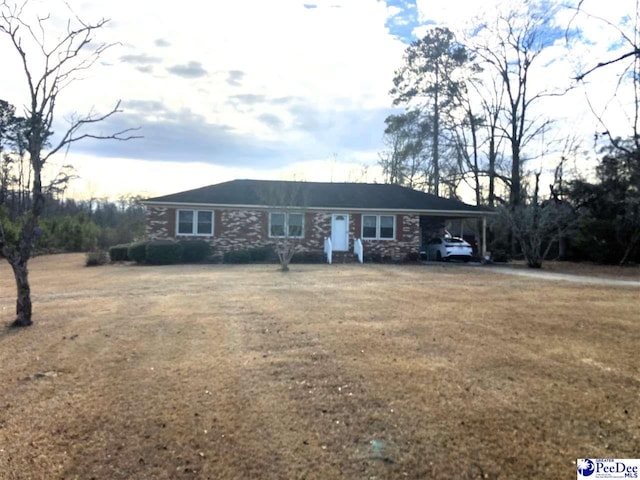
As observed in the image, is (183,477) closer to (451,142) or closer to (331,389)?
(331,389)

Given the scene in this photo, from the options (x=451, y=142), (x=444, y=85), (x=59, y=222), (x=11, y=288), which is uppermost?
(x=444, y=85)

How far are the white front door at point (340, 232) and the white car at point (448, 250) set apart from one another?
534 centimetres

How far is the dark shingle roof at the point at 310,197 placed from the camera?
72.5 feet

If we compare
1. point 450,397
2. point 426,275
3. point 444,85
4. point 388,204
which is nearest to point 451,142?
point 444,85

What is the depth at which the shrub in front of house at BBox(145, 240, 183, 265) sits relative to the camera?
Answer: 20.1m

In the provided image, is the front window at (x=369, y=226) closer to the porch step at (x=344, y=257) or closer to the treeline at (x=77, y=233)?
the porch step at (x=344, y=257)

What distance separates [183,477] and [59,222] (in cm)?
3356

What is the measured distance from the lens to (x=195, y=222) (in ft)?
74.0

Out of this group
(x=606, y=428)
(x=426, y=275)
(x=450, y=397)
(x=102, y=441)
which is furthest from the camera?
(x=426, y=275)

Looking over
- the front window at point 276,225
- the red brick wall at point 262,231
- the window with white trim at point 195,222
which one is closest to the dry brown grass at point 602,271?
the red brick wall at point 262,231

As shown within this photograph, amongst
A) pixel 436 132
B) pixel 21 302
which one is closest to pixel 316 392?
pixel 21 302

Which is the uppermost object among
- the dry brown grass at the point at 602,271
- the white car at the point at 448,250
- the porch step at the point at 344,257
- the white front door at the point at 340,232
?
the white front door at the point at 340,232

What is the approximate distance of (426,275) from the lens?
1568 cm

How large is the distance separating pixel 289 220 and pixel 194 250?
4.66 metres
